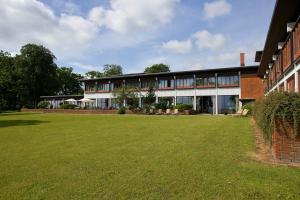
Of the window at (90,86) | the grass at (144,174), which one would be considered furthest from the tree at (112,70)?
the grass at (144,174)

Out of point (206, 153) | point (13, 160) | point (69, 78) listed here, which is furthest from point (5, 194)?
point (69, 78)

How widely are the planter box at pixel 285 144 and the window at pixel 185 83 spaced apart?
123 feet

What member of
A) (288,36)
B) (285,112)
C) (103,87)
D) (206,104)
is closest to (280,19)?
(288,36)

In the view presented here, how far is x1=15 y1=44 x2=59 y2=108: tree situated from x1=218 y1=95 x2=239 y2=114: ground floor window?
48.8m

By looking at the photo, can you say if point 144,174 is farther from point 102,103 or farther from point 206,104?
point 102,103

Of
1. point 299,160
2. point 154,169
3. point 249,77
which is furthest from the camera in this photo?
point 249,77

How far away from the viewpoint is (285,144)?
6781mm

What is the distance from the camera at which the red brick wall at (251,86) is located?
37.9 m

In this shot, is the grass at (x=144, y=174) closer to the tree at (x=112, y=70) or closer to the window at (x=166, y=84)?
the window at (x=166, y=84)

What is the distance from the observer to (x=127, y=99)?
44000mm

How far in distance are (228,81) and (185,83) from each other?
6903 millimetres

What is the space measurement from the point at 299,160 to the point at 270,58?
68.3ft

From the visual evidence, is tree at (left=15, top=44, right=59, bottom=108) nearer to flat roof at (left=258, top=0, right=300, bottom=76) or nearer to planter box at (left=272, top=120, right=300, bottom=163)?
flat roof at (left=258, top=0, right=300, bottom=76)

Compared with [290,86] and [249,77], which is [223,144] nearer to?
[290,86]
